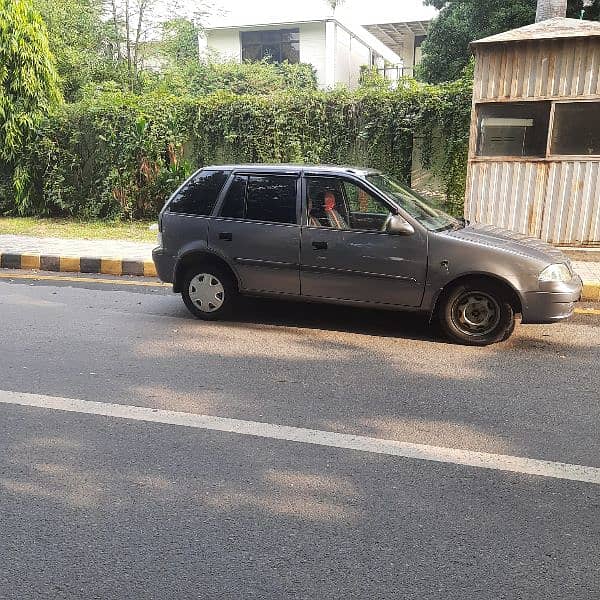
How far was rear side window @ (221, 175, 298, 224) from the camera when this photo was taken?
6.04 metres

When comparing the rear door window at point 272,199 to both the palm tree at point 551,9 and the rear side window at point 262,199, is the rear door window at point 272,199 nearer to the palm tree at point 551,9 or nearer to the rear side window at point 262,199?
the rear side window at point 262,199

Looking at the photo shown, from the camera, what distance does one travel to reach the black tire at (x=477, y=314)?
5.48m

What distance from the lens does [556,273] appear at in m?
5.41

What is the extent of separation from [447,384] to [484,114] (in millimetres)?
5920

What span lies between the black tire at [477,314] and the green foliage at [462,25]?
1602 centimetres

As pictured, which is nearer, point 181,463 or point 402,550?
point 402,550

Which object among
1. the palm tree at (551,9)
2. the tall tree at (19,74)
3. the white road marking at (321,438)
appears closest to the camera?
the white road marking at (321,438)

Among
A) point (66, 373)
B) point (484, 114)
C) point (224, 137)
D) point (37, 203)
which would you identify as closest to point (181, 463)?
point (66, 373)

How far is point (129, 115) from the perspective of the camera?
42.2ft

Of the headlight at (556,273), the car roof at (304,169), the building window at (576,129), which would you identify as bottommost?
the headlight at (556,273)

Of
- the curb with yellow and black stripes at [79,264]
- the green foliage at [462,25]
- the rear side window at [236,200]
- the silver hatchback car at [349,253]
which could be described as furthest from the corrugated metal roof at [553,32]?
the green foliage at [462,25]

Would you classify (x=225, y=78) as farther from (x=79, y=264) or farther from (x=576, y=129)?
(x=576, y=129)

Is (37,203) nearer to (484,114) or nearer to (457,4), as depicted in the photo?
(484,114)

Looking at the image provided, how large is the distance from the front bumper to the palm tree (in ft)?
27.7
